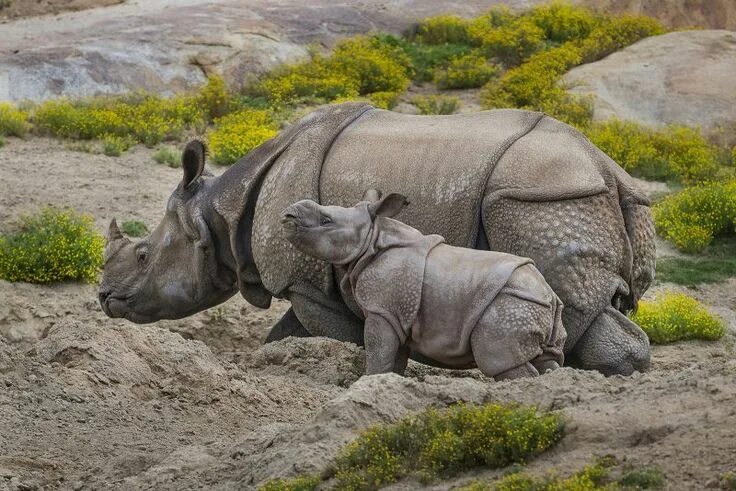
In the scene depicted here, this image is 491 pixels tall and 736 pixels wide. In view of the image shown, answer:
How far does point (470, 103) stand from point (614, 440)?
16.0 meters

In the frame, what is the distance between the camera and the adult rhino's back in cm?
1108

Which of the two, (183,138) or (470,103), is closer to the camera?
(183,138)

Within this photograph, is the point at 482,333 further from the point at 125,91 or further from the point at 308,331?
the point at 125,91

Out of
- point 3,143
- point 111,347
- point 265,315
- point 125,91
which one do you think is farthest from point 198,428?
point 125,91

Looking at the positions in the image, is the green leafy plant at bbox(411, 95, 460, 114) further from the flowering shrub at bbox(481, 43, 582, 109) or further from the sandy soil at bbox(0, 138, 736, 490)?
the sandy soil at bbox(0, 138, 736, 490)

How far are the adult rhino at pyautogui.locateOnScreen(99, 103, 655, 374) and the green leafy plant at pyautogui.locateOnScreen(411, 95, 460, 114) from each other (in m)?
10.1

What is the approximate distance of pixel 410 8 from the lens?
88.2 ft

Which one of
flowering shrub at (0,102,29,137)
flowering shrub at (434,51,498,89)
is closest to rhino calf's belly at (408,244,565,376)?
flowering shrub at (0,102,29,137)

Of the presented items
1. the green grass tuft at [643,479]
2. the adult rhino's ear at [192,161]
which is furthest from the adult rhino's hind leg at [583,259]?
the green grass tuft at [643,479]

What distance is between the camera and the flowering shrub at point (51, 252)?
15969 mm

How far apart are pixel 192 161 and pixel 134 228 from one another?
14.8 feet

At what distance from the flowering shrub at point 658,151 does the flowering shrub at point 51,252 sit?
7.02m

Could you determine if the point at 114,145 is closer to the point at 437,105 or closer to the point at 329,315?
the point at 437,105

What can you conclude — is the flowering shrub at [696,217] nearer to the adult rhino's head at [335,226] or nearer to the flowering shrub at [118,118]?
the flowering shrub at [118,118]
